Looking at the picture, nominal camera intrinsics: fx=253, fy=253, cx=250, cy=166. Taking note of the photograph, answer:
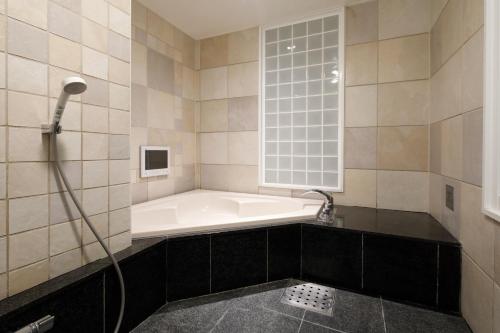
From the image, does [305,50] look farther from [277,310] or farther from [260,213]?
[277,310]

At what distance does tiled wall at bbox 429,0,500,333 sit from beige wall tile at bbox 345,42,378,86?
457mm

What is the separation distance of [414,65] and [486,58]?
3.44 ft

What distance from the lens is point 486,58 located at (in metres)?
1.09

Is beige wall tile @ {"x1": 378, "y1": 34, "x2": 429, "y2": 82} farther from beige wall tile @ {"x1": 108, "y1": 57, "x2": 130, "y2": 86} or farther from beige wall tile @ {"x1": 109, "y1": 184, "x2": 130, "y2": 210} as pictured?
beige wall tile @ {"x1": 109, "y1": 184, "x2": 130, "y2": 210}

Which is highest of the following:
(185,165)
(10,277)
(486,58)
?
(486,58)

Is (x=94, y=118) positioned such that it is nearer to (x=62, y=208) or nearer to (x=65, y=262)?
(x=62, y=208)

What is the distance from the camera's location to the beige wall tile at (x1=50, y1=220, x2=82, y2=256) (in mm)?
1038

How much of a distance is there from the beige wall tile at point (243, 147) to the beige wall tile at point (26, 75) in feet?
A: 6.09

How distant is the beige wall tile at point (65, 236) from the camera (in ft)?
3.41

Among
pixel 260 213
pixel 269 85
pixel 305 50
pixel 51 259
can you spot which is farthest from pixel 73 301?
pixel 305 50

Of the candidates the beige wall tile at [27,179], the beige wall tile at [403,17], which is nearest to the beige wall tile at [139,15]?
the beige wall tile at [27,179]

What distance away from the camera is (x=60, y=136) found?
1.05 meters

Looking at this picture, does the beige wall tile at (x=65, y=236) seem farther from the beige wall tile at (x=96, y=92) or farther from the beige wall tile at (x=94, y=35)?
the beige wall tile at (x=94, y=35)

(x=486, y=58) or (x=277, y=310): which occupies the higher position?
(x=486, y=58)
